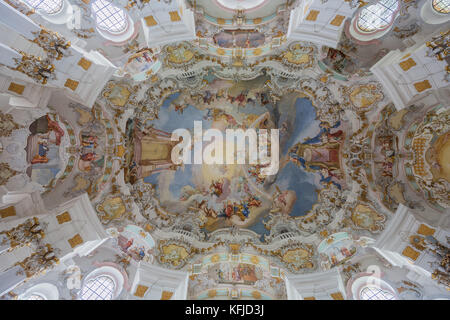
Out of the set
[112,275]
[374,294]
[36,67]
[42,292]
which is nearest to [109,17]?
[36,67]

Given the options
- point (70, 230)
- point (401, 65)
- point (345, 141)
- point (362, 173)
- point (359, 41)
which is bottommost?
point (70, 230)

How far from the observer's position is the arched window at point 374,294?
989 centimetres

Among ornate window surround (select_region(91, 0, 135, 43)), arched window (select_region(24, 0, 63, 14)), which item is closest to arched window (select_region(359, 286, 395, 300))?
ornate window surround (select_region(91, 0, 135, 43))

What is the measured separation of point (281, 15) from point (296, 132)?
18.0ft

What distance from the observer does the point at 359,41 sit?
9.38 meters

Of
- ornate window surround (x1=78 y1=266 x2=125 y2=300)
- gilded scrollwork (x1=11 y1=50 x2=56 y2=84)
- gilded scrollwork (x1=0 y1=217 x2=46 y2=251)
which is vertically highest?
gilded scrollwork (x1=11 y1=50 x2=56 y2=84)

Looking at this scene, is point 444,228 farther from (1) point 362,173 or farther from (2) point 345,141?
(2) point 345,141

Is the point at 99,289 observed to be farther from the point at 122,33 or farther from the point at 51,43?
the point at 122,33

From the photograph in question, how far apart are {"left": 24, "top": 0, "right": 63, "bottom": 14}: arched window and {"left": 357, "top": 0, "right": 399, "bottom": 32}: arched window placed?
1070 centimetres

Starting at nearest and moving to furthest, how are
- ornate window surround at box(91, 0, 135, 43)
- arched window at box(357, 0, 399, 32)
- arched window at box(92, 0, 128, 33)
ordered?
arched window at box(357, 0, 399, 32)
arched window at box(92, 0, 128, 33)
ornate window surround at box(91, 0, 135, 43)

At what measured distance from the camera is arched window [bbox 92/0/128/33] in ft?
29.8

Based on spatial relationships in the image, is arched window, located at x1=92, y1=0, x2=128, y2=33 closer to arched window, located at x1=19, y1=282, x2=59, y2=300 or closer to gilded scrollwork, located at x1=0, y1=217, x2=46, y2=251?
gilded scrollwork, located at x1=0, y1=217, x2=46, y2=251

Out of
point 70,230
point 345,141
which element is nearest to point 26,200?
point 70,230

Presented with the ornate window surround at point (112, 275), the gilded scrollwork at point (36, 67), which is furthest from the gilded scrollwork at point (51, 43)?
the ornate window surround at point (112, 275)
